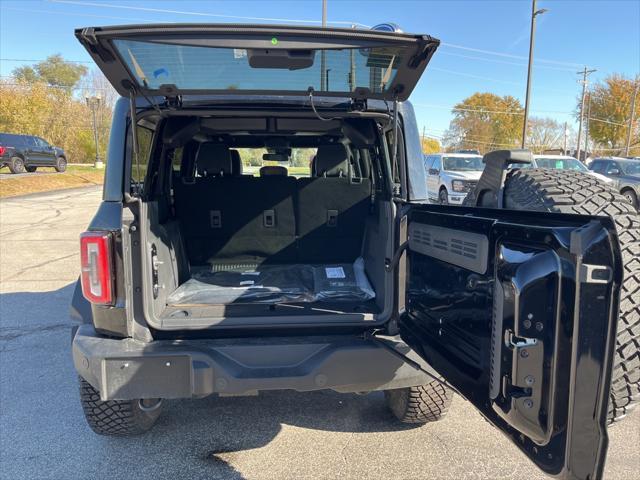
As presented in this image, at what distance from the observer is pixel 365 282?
3320 millimetres

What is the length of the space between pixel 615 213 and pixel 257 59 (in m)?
1.61

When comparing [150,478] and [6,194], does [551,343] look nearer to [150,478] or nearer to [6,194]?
[150,478]

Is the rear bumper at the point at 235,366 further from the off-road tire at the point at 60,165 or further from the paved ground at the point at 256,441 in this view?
the off-road tire at the point at 60,165

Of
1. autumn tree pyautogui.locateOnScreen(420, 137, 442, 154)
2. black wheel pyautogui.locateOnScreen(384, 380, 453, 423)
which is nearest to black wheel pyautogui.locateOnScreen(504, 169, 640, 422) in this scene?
black wheel pyautogui.locateOnScreen(384, 380, 453, 423)

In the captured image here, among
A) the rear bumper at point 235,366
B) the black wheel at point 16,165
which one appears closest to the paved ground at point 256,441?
the rear bumper at point 235,366

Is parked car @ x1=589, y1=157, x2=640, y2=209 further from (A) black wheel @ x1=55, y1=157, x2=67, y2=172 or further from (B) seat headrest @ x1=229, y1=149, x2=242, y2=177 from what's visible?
(A) black wheel @ x1=55, y1=157, x2=67, y2=172

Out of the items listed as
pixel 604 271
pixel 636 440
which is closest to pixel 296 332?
pixel 604 271

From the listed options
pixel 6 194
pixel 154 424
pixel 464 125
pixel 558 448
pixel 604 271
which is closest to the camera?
pixel 604 271

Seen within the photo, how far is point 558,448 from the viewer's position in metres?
1.23

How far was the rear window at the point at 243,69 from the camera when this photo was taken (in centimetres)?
201

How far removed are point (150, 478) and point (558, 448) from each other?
209cm

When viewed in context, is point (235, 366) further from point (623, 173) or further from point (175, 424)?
point (623, 173)

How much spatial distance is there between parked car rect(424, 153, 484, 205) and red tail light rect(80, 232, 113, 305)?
39.8 ft

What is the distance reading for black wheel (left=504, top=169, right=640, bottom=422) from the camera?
1.46 metres
